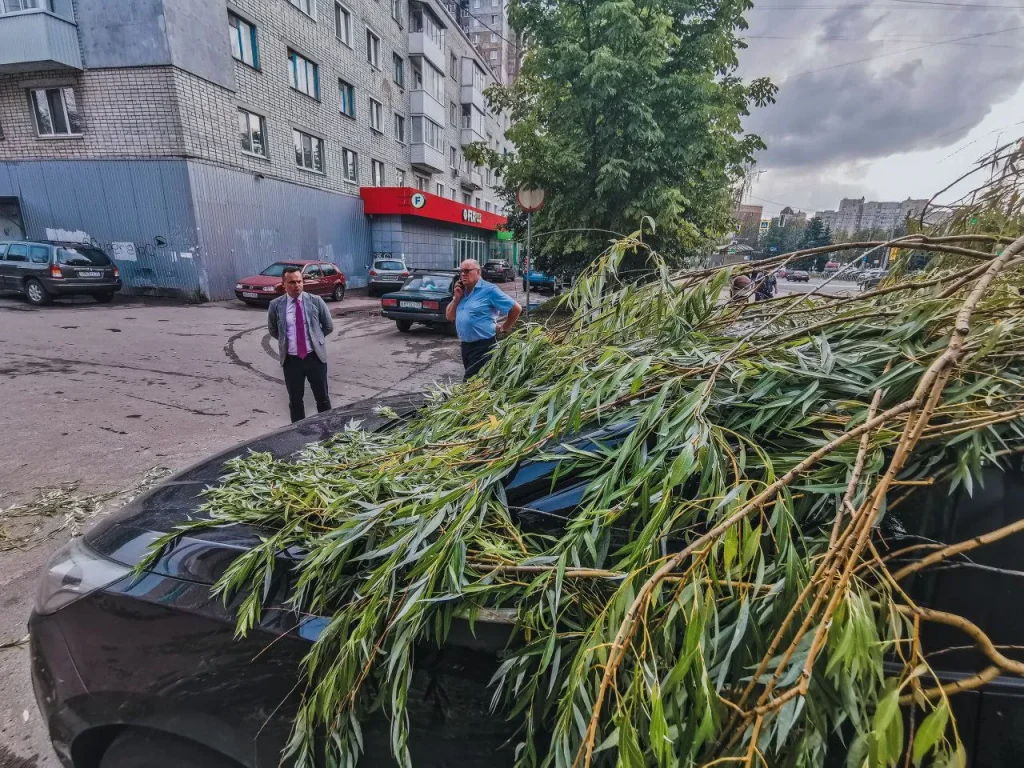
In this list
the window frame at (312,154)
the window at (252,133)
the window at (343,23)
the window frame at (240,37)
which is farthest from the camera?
the window at (343,23)

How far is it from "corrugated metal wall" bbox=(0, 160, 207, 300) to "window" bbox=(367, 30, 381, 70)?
43.8ft

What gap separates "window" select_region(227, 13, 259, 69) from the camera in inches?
674

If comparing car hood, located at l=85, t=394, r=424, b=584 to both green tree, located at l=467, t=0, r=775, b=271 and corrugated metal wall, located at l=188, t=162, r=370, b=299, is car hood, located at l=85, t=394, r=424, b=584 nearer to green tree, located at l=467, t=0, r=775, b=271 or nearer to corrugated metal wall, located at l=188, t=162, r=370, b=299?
green tree, located at l=467, t=0, r=775, b=271

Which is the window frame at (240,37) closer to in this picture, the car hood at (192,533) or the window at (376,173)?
the window at (376,173)

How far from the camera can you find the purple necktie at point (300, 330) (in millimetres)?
4992

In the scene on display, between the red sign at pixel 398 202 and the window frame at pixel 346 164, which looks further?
the red sign at pixel 398 202

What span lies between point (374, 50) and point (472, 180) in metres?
14.9

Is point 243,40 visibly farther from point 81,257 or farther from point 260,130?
point 81,257

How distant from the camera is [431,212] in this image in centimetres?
2617

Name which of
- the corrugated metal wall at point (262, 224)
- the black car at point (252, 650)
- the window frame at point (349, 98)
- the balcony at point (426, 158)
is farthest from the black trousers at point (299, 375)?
the balcony at point (426, 158)

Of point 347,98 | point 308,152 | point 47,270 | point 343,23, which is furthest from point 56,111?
point 343,23

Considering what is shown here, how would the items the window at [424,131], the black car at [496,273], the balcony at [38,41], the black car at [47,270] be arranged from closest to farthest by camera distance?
the black car at [47,270], the balcony at [38,41], the window at [424,131], the black car at [496,273]

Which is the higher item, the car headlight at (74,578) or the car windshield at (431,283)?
the car windshield at (431,283)

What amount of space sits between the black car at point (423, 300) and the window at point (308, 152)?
39.3ft
